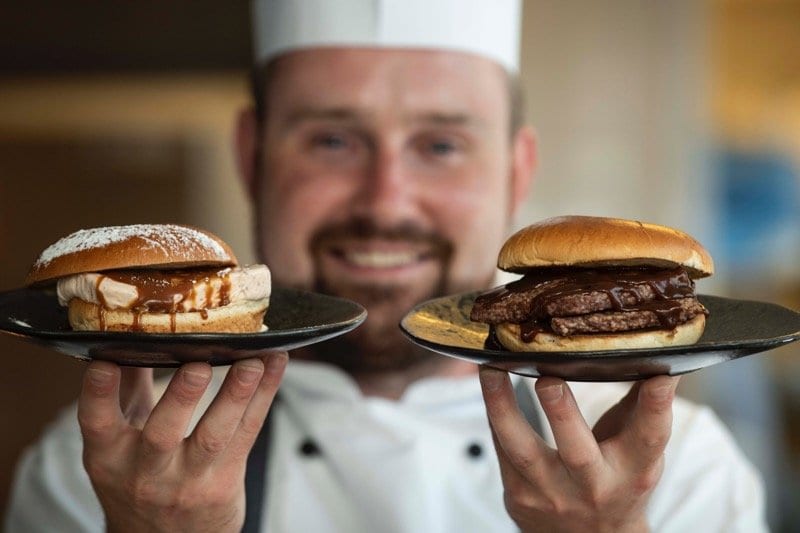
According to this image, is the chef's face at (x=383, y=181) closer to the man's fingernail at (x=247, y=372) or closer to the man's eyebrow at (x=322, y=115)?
the man's eyebrow at (x=322, y=115)

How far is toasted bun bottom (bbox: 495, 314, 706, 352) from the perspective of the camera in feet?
4.13

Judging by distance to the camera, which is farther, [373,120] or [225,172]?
[225,172]

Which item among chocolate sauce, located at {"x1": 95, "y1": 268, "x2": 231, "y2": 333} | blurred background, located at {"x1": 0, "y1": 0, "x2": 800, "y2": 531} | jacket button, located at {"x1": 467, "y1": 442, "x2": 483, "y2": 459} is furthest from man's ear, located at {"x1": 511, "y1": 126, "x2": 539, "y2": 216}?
blurred background, located at {"x1": 0, "y1": 0, "x2": 800, "y2": 531}

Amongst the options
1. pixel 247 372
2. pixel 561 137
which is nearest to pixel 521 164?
pixel 247 372

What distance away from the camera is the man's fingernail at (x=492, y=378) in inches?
50.9

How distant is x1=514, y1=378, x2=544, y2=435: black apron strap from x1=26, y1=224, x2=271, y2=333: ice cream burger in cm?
90

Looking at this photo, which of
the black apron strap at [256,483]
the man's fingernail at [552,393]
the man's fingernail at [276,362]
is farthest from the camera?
the black apron strap at [256,483]

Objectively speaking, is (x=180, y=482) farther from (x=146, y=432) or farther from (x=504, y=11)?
(x=504, y=11)

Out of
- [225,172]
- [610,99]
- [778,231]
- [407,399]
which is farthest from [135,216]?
[407,399]

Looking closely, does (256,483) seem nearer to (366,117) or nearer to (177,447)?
(177,447)

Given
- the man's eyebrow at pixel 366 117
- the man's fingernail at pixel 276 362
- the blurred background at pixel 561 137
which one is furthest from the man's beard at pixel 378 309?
the blurred background at pixel 561 137

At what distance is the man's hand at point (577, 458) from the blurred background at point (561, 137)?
3.37m

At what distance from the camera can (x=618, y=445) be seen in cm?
133

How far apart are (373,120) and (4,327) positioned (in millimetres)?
1278
